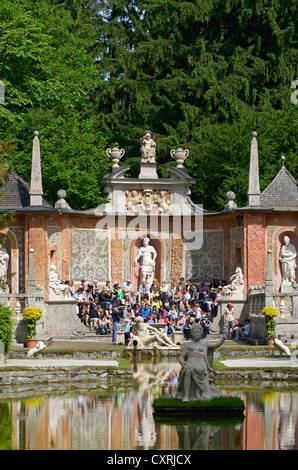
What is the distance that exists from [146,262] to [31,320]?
8.52 m

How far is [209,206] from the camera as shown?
1709 inches

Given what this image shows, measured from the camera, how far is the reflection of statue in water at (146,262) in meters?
37.2

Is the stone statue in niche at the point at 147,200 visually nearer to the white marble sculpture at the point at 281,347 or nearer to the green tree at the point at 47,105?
the green tree at the point at 47,105

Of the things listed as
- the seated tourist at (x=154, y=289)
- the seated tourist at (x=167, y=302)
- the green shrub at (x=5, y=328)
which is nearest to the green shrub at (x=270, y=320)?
the seated tourist at (x=167, y=302)

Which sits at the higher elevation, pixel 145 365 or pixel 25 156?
pixel 25 156

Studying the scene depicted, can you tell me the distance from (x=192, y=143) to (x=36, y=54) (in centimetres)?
921

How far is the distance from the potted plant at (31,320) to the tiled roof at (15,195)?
6102 mm

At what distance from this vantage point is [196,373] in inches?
704

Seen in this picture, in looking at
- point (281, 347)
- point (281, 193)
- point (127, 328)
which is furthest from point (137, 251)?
point (281, 347)

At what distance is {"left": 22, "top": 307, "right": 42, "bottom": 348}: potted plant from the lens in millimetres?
29237

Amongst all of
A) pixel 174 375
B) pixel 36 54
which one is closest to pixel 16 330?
pixel 174 375

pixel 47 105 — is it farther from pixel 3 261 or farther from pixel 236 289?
pixel 236 289
